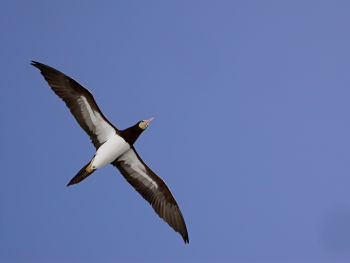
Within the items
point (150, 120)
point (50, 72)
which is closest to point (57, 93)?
point (50, 72)

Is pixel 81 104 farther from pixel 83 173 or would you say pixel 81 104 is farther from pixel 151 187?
pixel 151 187

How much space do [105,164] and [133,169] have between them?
1.49 metres

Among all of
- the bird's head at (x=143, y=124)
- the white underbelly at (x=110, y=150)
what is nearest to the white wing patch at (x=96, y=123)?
the white underbelly at (x=110, y=150)

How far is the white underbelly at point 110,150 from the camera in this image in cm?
1894

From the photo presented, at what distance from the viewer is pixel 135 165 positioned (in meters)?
20.3

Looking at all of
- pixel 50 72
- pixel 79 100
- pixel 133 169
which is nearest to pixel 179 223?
pixel 133 169

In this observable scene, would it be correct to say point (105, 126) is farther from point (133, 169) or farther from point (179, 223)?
point (179, 223)

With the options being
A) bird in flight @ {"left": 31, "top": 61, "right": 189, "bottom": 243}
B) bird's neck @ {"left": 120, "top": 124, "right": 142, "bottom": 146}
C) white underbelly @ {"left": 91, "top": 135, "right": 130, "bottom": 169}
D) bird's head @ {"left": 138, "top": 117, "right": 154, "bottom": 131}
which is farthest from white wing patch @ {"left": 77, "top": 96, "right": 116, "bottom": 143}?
bird's head @ {"left": 138, "top": 117, "right": 154, "bottom": 131}

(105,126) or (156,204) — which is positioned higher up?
(105,126)

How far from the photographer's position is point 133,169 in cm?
2033

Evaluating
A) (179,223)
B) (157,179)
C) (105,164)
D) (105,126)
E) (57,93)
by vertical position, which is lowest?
Answer: (179,223)

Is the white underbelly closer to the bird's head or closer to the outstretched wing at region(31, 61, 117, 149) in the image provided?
the outstretched wing at region(31, 61, 117, 149)

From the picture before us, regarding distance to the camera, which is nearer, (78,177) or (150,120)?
(78,177)

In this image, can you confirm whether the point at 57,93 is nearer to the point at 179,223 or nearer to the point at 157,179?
the point at 157,179
